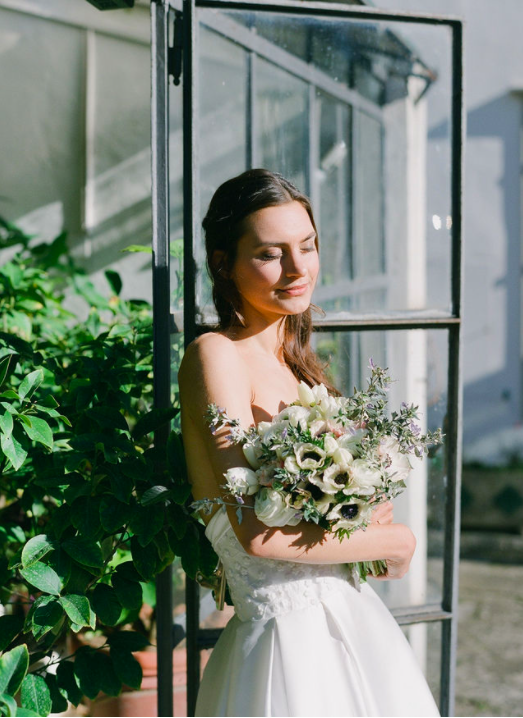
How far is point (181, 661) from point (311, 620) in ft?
2.58

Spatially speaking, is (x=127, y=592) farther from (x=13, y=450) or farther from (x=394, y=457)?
(x=394, y=457)

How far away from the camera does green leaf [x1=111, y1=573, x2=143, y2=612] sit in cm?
159

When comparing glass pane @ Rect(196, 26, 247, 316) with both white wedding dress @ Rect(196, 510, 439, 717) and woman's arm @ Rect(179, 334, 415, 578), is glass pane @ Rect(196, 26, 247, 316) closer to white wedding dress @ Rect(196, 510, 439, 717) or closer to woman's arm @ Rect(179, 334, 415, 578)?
woman's arm @ Rect(179, 334, 415, 578)

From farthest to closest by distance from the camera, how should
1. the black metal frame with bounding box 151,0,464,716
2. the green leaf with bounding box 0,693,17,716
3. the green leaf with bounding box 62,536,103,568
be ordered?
1. the black metal frame with bounding box 151,0,464,716
2. the green leaf with bounding box 62,536,103,568
3. the green leaf with bounding box 0,693,17,716

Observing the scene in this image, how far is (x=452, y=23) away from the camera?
1982 millimetres

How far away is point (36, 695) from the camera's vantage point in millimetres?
1454

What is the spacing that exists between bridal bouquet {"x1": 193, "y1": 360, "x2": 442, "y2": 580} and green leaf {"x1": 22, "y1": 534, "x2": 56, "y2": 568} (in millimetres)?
340

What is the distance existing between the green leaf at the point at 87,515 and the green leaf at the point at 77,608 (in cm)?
12

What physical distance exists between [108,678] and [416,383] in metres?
1.14

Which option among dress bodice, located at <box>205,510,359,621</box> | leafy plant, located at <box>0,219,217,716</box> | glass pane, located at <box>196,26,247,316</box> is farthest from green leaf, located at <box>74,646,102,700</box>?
glass pane, located at <box>196,26,247,316</box>

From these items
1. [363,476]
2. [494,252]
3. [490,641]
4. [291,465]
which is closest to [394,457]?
[363,476]

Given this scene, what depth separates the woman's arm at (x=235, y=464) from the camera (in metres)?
1.40

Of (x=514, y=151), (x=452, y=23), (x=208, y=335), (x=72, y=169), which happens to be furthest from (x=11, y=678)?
(x=514, y=151)

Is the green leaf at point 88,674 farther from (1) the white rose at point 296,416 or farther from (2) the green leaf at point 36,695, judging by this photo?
(1) the white rose at point 296,416
